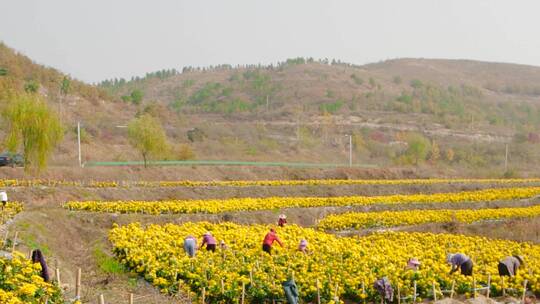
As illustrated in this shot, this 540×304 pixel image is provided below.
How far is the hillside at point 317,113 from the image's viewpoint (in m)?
61.3

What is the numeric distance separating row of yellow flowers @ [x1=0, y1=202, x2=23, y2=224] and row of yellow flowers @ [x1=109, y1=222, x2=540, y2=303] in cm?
349

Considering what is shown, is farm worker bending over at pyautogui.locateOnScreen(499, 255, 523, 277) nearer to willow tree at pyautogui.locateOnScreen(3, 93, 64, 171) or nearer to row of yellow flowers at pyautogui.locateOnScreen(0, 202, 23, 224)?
row of yellow flowers at pyautogui.locateOnScreen(0, 202, 23, 224)

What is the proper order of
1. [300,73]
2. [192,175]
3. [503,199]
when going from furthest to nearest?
[300,73], [192,175], [503,199]

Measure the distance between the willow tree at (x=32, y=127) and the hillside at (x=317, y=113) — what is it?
42.6 feet

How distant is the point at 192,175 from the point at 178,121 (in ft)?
122

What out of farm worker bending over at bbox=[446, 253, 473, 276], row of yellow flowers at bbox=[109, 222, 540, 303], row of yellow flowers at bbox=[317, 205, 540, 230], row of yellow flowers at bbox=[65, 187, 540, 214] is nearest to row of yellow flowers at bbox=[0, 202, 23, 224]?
row of yellow flowers at bbox=[65, 187, 540, 214]

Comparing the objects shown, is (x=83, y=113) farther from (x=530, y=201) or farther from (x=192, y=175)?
(x=530, y=201)

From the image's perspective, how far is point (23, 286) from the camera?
829 cm

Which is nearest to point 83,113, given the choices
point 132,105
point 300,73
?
point 132,105

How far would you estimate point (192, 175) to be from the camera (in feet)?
129

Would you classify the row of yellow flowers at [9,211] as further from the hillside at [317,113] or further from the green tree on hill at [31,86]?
the green tree on hill at [31,86]

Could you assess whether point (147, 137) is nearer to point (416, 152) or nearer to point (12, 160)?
point (12, 160)

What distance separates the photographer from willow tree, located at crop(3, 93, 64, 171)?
27469mm

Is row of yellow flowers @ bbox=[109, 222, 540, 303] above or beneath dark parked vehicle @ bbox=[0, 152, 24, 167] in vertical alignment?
beneath
